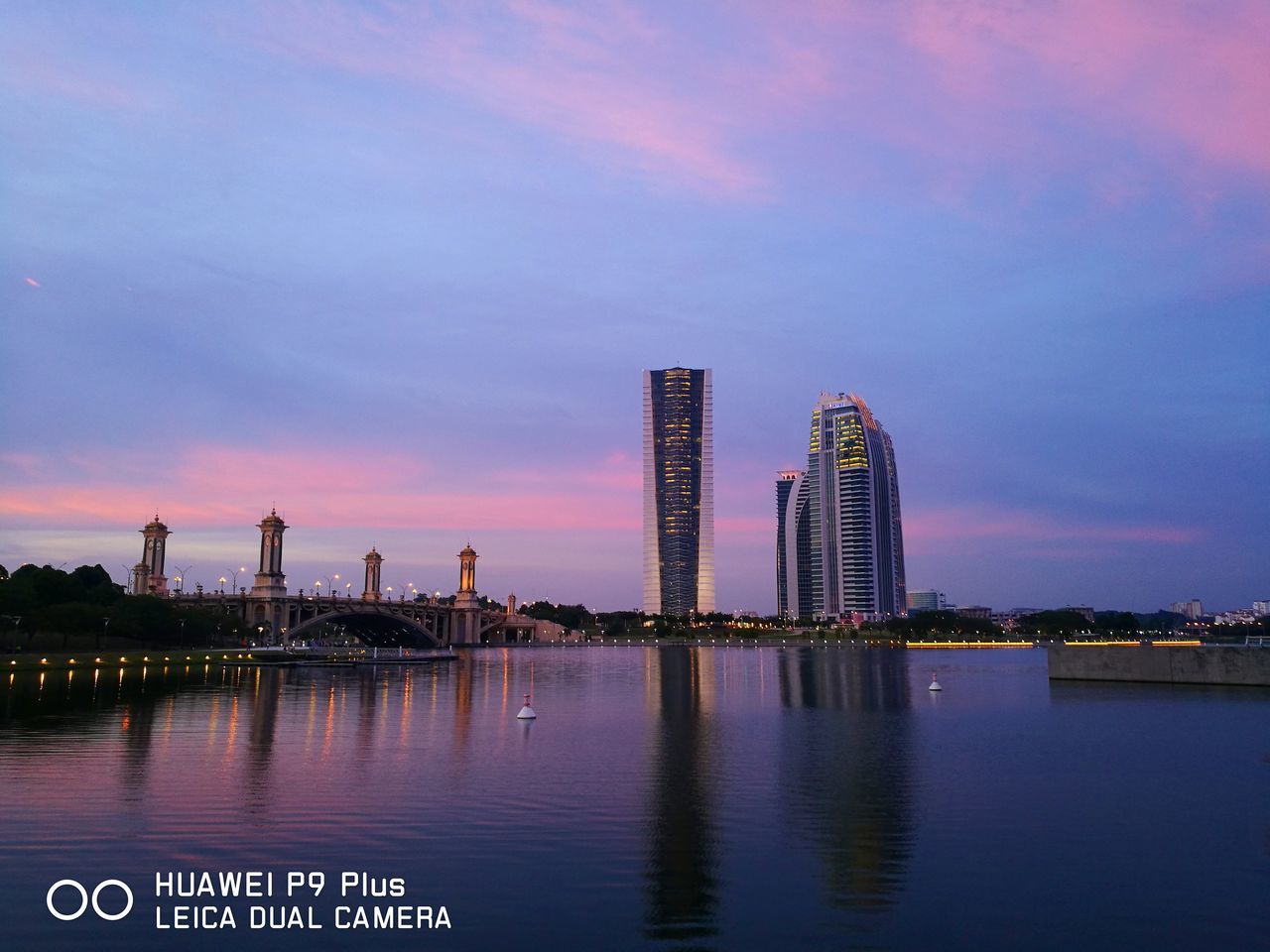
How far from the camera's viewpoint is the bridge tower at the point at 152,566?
154m

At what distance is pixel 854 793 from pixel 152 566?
163795mm

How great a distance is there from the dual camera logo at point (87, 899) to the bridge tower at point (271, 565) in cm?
16194

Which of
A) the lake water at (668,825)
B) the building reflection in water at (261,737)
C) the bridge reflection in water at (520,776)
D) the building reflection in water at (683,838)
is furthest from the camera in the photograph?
the building reflection in water at (261,737)

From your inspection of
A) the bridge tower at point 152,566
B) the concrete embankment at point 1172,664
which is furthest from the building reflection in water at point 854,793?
the bridge tower at point 152,566

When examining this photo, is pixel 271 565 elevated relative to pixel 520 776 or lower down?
elevated

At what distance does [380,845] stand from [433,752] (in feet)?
45.9

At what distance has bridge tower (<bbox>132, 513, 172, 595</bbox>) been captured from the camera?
15438 centimetres

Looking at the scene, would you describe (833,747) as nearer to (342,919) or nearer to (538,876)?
(538,876)

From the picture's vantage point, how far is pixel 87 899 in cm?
1446

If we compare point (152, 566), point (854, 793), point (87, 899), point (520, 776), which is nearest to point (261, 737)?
point (520, 776)

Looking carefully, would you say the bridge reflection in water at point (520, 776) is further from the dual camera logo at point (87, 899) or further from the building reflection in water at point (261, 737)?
the dual camera logo at point (87, 899)

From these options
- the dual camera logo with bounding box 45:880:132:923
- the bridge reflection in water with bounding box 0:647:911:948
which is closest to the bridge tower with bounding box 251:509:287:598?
the bridge reflection in water with bounding box 0:647:911:948

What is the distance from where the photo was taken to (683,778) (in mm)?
26453

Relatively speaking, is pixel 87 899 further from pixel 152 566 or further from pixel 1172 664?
pixel 152 566
